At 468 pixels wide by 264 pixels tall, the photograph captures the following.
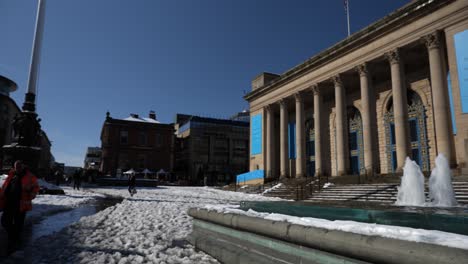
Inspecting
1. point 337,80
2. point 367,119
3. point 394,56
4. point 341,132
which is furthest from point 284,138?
point 394,56

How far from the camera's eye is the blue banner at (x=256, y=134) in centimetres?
3616

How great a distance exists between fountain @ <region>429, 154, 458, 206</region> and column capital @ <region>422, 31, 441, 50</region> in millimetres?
8904

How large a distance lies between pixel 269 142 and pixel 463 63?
20.2 metres

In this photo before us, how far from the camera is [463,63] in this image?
56.5 feet

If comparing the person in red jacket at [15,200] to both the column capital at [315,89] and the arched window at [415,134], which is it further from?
the column capital at [315,89]

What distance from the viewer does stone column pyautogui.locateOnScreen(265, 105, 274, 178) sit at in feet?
111

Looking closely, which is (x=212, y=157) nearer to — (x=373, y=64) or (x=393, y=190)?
(x=373, y=64)

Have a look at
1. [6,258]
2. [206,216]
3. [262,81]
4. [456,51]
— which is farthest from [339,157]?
[6,258]

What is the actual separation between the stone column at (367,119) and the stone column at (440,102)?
4803mm

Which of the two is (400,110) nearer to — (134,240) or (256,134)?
(256,134)

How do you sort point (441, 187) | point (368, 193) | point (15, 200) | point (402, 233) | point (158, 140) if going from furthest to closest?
point (158, 140), point (368, 193), point (441, 187), point (15, 200), point (402, 233)

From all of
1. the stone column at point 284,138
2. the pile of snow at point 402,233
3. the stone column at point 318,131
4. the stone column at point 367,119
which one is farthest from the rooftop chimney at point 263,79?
the pile of snow at point 402,233

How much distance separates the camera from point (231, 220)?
4535 millimetres

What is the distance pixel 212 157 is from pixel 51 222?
168ft
